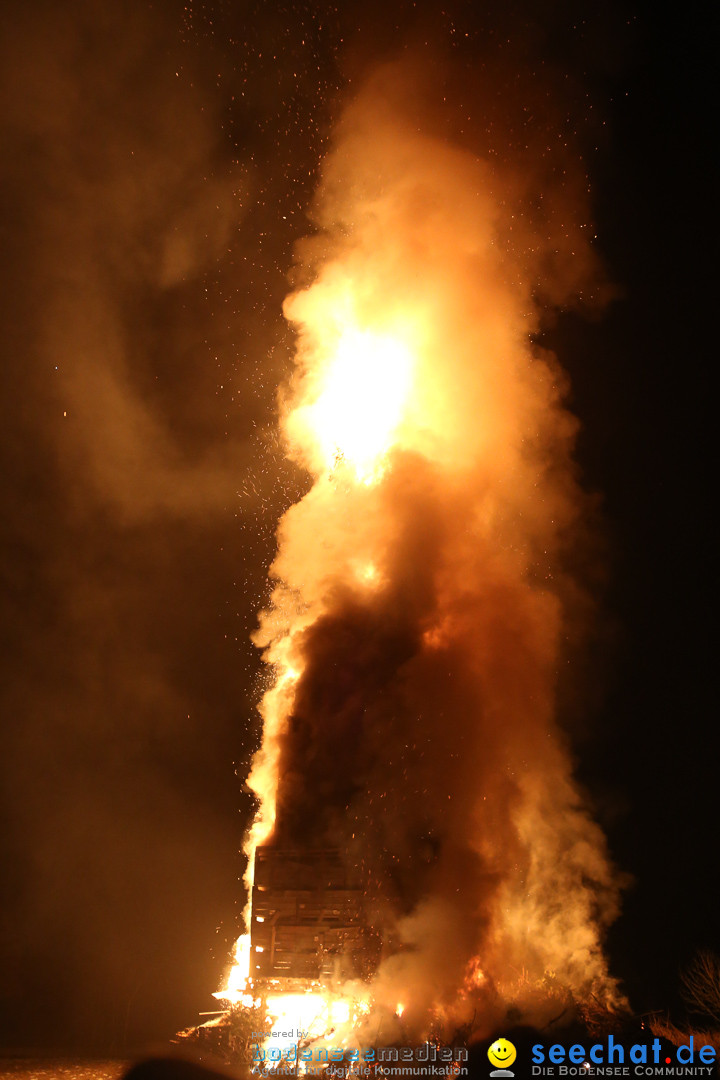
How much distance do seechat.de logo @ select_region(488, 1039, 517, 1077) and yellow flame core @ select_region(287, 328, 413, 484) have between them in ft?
37.4

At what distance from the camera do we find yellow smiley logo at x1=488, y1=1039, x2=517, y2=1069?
1244 cm

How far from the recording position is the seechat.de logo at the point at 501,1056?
12258 mm

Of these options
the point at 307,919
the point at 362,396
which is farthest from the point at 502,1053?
the point at 362,396

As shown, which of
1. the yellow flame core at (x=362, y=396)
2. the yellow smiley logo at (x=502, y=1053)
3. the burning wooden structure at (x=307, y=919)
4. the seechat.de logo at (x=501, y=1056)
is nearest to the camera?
the seechat.de logo at (x=501, y=1056)

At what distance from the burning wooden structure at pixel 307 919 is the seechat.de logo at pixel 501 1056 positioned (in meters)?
2.46

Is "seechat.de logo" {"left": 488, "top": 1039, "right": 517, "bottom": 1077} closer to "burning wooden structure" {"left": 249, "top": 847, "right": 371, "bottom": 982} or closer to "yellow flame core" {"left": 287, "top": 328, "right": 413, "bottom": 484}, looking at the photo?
"burning wooden structure" {"left": 249, "top": 847, "right": 371, "bottom": 982}

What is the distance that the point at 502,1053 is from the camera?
41.4ft

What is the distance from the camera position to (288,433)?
64.4 feet

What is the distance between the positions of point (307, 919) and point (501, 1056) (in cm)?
389

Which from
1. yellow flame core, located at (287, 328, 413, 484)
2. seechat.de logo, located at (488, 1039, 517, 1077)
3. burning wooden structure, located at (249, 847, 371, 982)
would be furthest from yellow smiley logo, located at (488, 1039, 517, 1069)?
yellow flame core, located at (287, 328, 413, 484)

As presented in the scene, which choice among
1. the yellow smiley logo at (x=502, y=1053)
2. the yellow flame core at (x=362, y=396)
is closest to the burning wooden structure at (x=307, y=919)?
the yellow smiley logo at (x=502, y=1053)

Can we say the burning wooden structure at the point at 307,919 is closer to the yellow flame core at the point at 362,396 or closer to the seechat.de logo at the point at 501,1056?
the seechat.de logo at the point at 501,1056

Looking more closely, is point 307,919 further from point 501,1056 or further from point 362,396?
point 362,396

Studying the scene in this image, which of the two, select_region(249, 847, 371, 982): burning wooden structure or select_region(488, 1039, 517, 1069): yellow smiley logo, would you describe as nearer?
select_region(488, 1039, 517, 1069): yellow smiley logo
